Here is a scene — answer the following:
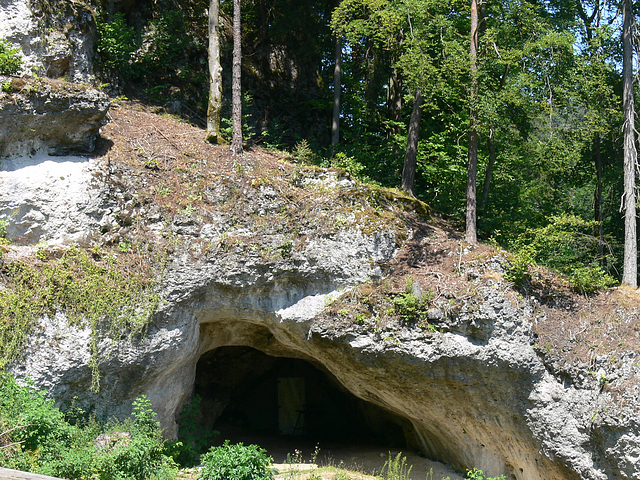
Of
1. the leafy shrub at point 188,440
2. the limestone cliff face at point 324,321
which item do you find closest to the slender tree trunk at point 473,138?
the limestone cliff face at point 324,321

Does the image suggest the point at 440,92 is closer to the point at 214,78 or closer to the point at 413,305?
the point at 413,305

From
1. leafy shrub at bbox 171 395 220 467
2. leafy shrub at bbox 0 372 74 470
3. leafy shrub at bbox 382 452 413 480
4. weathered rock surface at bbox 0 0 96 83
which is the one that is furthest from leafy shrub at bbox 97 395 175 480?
weathered rock surface at bbox 0 0 96 83

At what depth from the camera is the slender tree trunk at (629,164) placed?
11.3 metres

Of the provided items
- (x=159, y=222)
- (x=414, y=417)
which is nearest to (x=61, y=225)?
(x=159, y=222)

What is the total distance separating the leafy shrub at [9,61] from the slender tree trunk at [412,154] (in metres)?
8.65

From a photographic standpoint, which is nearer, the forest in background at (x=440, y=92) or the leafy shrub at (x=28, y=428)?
the leafy shrub at (x=28, y=428)

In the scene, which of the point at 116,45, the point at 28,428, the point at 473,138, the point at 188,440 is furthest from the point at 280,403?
the point at 116,45

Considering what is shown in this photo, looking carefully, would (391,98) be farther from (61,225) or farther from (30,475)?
(30,475)

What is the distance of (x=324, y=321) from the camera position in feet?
33.6

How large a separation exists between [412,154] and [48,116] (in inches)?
319

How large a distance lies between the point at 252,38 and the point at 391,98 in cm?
508

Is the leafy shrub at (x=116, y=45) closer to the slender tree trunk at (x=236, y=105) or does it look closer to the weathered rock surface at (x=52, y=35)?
the weathered rock surface at (x=52, y=35)

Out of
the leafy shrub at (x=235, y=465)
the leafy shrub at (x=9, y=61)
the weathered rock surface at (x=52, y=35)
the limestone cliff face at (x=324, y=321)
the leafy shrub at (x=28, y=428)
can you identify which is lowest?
the leafy shrub at (x=235, y=465)

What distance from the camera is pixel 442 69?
11.6 m
